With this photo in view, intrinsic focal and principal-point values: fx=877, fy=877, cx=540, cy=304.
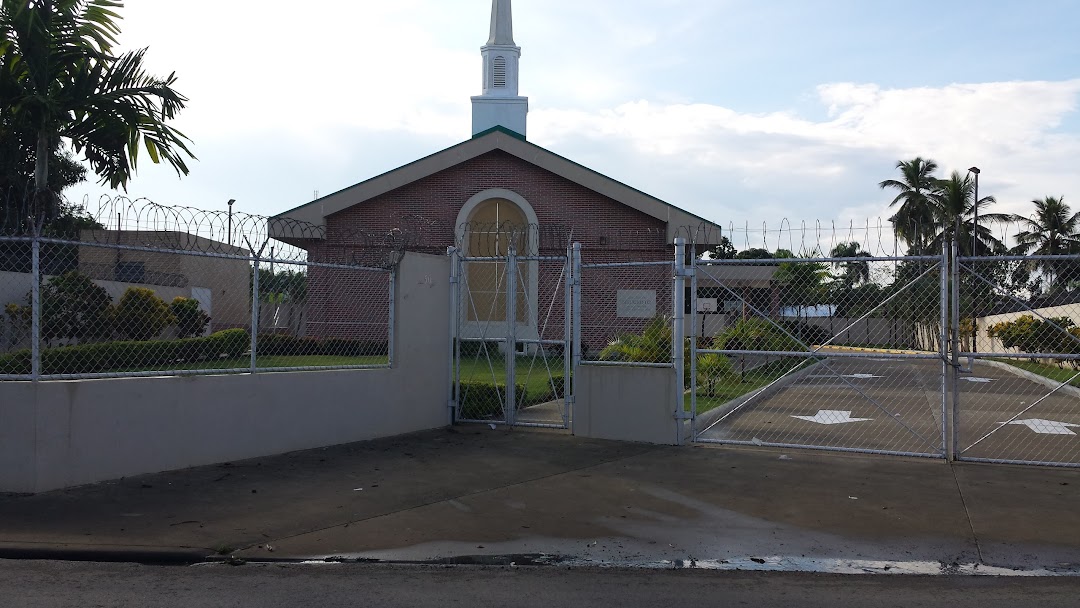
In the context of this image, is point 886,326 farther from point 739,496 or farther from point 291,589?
point 291,589

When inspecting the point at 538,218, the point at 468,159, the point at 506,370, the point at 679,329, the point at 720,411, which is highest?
the point at 468,159

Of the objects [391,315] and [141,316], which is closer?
[391,315]

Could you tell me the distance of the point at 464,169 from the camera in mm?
25484

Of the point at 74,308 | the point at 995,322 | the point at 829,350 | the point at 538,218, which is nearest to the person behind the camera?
the point at 74,308

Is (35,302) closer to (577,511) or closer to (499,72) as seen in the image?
(577,511)

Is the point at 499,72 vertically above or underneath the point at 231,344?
above

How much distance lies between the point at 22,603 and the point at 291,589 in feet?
4.77

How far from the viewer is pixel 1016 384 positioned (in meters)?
20.7

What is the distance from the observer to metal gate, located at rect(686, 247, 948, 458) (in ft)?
32.1

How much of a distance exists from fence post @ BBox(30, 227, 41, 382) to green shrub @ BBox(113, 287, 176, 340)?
3.06 metres

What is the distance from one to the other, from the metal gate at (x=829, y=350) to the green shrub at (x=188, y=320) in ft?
22.6

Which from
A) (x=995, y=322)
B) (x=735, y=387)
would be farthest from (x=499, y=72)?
(x=735, y=387)

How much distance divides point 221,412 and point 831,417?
8932 millimetres

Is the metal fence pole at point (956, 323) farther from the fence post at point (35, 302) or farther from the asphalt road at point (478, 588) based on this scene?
the fence post at point (35, 302)
